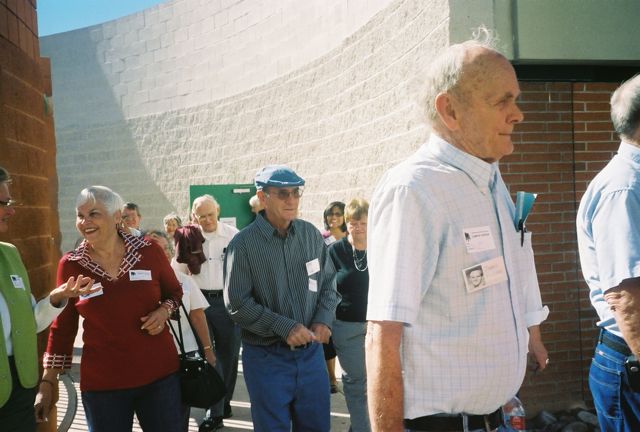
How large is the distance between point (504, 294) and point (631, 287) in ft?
2.38

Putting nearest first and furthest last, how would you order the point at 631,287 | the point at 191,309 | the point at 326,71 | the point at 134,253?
the point at 631,287 → the point at 134,253 → the point at 191,309 → the point at 326,71

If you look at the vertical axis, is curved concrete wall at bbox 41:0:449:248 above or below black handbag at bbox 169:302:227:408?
above

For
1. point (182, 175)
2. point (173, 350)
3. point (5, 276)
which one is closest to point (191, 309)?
point (173, 350)

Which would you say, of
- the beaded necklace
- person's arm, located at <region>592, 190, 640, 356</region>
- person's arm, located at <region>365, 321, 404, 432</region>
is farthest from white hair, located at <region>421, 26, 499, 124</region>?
the beaded necklace

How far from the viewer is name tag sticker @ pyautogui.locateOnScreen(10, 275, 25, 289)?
2927mm

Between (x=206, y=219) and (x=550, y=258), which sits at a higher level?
(x=206, y=219)

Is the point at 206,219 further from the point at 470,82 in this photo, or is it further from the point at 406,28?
the point at 470,82

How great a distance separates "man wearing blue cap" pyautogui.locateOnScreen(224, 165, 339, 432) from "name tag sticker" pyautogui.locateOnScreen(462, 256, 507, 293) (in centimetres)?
186

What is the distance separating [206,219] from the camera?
20.4ft

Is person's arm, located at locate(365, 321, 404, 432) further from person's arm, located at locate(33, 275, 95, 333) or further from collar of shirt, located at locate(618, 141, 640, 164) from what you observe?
person's arm, located at locate(33, 275, 95, 333)

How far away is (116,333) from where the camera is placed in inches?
130

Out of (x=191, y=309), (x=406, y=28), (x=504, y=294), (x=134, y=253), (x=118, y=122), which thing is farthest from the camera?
(x=118, y=122)

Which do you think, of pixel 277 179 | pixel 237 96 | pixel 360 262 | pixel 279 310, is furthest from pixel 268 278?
pixel 237 96

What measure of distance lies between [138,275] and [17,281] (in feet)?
2.09
